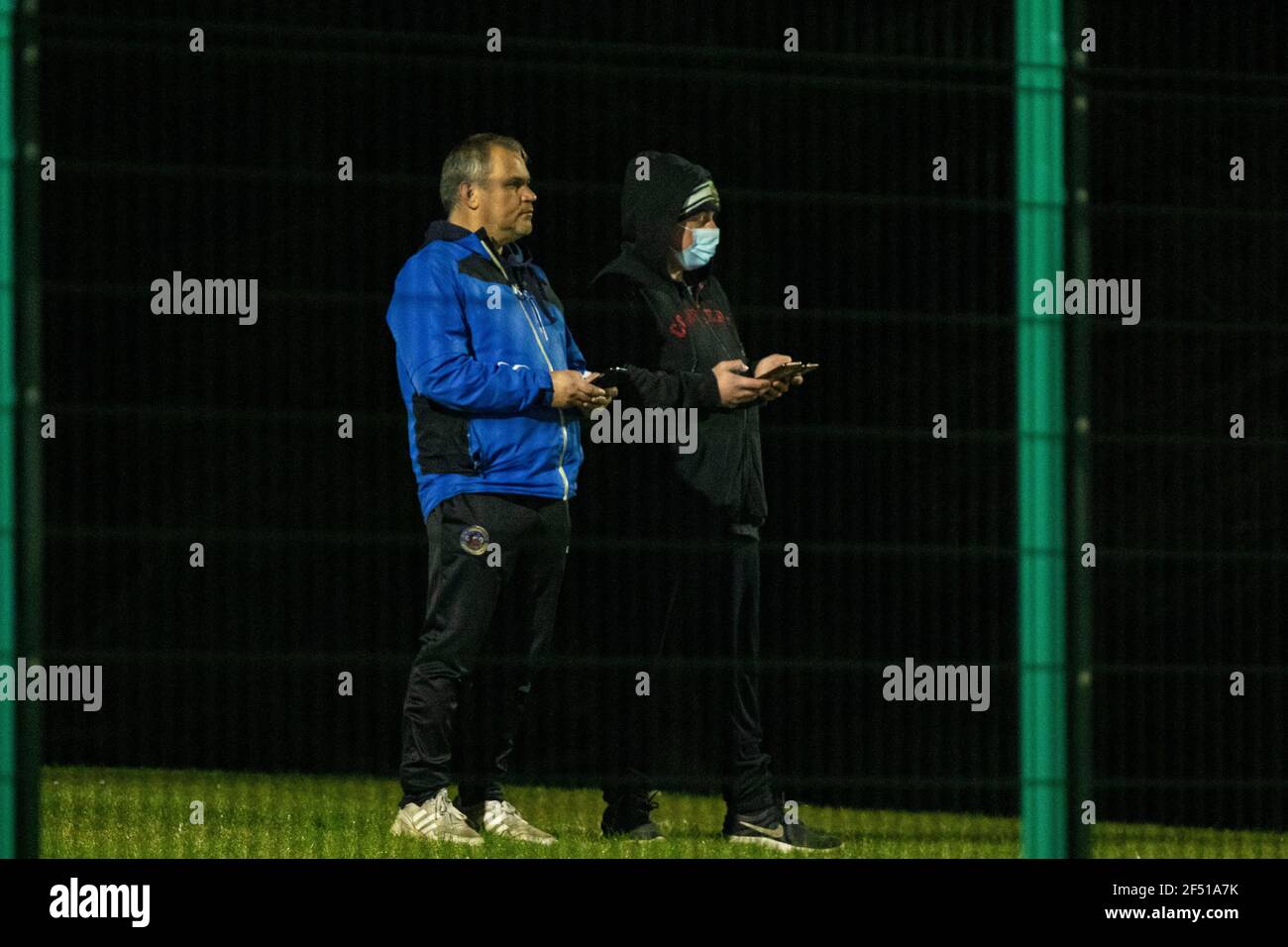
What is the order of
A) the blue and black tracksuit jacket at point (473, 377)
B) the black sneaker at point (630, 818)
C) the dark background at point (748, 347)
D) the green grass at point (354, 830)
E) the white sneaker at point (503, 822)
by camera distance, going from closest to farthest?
the dark background at point (748, 347) < the green grass at point (354, 830) < the blue and black tracksuit jacket at point (473, 377) < the white sneaker at point (503, 822) < the black sneaker at point (630, 818)

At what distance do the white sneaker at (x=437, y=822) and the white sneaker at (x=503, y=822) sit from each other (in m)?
0.12

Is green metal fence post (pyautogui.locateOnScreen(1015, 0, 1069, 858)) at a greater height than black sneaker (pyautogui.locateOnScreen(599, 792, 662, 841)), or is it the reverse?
green metal fence post (pyautogui.locateOnScreen(1015, 0, 1069, 858))

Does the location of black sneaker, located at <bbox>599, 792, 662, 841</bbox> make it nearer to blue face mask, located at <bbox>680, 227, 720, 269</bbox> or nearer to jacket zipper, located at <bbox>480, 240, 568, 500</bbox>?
jacket zipper, located at <bbox>480, 240, 568, 500</bbox>

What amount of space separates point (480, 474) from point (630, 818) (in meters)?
1.17

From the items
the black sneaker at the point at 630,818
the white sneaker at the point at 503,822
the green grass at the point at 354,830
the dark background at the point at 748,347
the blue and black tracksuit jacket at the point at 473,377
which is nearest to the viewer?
the dark background at the point at 748,347

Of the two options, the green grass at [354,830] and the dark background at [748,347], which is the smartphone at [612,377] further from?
the green grass at [354,830]

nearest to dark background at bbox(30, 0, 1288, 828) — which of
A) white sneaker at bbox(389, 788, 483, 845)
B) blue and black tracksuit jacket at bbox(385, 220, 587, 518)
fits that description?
blue and black tracksuit jacket at bbox(385, 220, 587, 518)

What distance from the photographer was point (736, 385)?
7.94 meters

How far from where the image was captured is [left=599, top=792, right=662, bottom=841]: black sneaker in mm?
7977

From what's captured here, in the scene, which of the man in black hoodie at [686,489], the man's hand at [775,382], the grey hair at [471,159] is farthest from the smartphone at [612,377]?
the grey hair at [471,159]

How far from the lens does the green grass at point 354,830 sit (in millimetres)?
7637

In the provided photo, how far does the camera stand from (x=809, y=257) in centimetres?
777

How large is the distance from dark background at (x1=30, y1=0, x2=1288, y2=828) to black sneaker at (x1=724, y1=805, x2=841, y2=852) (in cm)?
16
